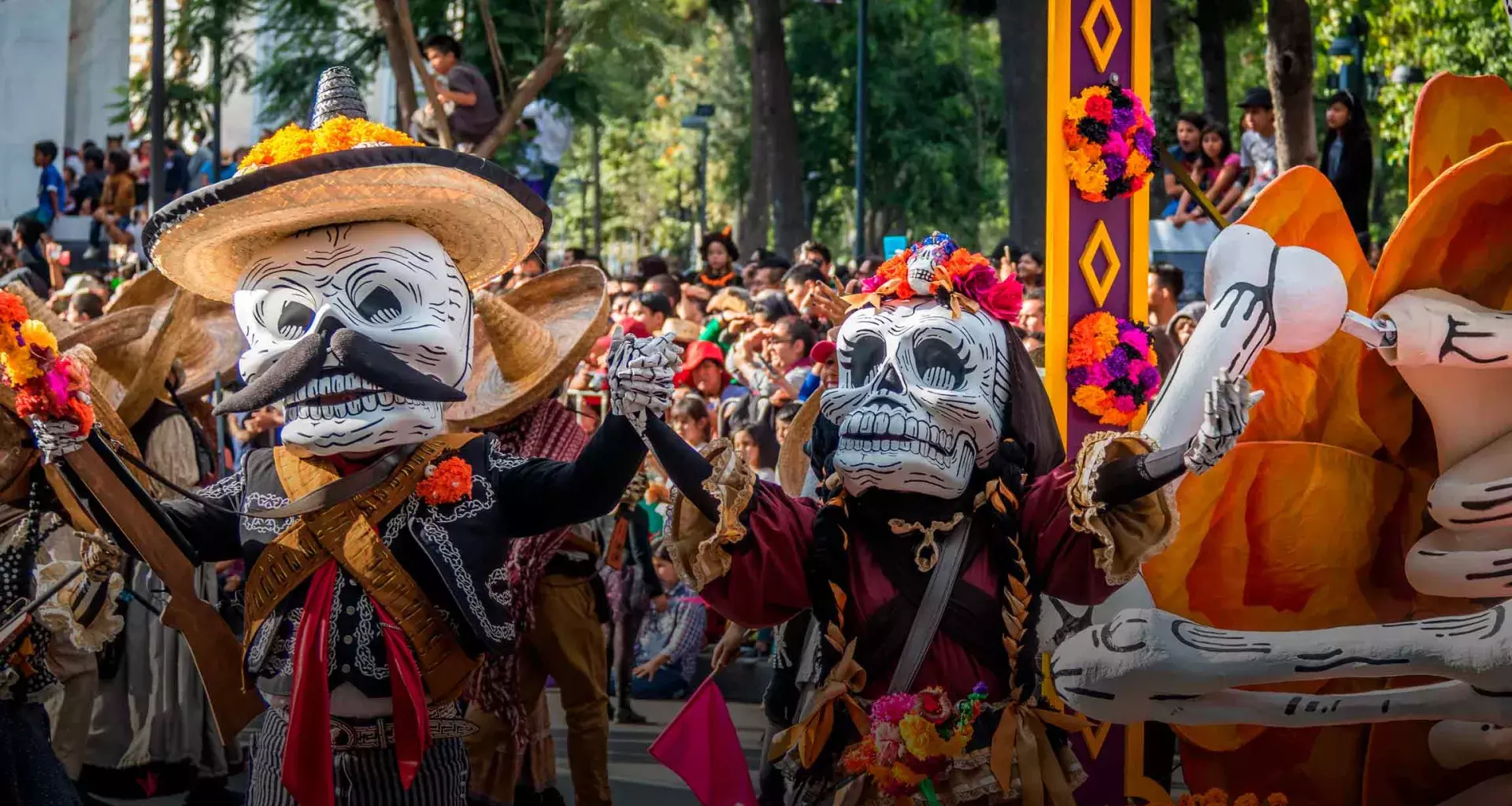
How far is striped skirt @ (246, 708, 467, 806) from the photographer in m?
4.88

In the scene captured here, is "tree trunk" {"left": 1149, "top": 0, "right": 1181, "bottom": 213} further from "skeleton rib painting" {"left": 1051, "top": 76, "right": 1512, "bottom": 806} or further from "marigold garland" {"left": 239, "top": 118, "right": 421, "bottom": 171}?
"marigold garland" {"left": 239, "top": 118, "right": 421, "bottom": 171}

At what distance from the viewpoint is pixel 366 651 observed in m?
4.87

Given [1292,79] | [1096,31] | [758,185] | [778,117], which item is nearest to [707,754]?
[1096,31]

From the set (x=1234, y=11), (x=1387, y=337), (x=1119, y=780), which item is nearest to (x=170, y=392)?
(x=1119, y=780)

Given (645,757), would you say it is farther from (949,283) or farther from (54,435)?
(54,435)

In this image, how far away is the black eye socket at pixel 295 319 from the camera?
488cm

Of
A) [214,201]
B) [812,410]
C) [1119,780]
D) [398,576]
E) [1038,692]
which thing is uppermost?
[214,201]

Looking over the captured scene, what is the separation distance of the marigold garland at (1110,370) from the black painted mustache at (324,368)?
8.45 feet

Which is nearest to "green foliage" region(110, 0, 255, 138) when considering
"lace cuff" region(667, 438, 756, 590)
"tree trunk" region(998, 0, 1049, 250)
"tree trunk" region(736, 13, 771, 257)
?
"tree trunk" region(998, 0, 1049, 250)

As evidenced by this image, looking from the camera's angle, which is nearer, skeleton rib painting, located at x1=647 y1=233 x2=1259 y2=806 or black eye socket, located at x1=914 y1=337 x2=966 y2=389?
skeleton rib painting, located at x1=647 y1=233 x2=1259 y2=806

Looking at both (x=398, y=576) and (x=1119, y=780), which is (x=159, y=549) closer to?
(x=398, y=576)

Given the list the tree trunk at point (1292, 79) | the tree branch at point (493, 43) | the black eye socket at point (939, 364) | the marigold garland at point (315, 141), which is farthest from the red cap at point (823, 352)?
the tree trunk at point (1292, 79)

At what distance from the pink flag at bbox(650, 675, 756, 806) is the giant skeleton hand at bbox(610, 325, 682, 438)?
106 cm

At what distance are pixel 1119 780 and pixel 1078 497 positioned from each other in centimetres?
194
